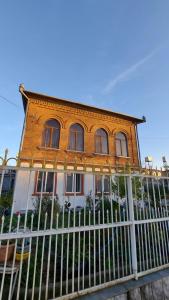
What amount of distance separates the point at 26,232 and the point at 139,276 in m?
2.35

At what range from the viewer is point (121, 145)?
47.6 ft

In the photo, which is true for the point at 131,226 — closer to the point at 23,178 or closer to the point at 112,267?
the point at 112,267

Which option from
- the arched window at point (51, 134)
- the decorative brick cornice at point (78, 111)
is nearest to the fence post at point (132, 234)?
the arched window at point (51, 134)

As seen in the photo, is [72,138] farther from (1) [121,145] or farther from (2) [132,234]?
(2) [132,234]

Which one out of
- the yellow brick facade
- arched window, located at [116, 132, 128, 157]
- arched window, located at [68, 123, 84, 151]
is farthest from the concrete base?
arched window, located at [116, 132, 128, 157]

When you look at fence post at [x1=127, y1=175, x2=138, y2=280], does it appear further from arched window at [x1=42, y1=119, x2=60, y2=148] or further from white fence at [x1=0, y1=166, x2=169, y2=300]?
arched window at [x1=42, y1=119, x2=60, y2=148]

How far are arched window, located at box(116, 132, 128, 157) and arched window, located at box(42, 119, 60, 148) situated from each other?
525 centimetres

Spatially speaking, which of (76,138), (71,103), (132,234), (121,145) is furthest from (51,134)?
(132,234)

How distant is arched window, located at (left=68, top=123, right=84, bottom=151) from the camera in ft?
41.4

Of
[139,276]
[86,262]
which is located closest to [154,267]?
[139,276]

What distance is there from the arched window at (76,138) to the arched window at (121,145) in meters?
3.31

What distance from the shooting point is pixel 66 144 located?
12.3 meters

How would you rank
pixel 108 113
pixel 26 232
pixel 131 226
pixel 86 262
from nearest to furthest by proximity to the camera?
1. pixel 26 232
2. pixel 86 262
3. pixel 131 226
4. pixel 108 113

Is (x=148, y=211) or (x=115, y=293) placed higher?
(x=148, y=211)
